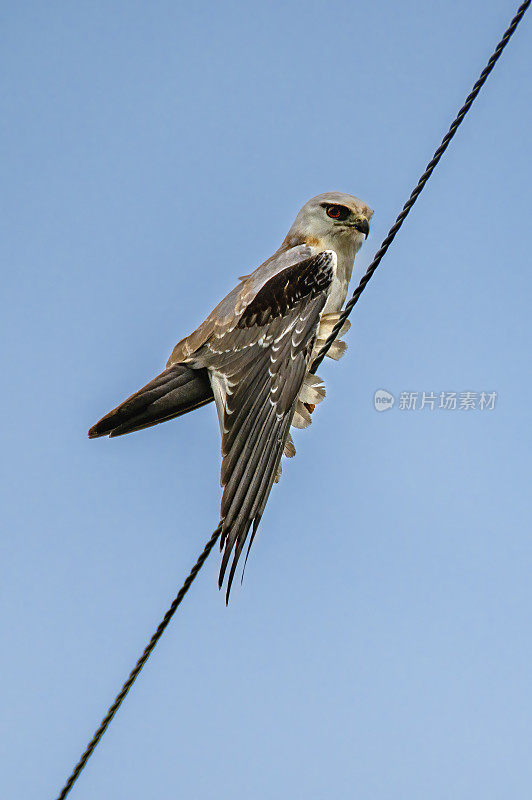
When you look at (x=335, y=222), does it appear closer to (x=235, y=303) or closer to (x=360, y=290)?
(x=235, y=303)

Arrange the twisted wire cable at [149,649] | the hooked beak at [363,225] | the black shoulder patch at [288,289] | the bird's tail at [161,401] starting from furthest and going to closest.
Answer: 1. the hooked beak at [363,225]
2. the black shoulder patch at [288,289]
3. the bird's tail at [161,401]
4. the twisted wire cable at [149,649]

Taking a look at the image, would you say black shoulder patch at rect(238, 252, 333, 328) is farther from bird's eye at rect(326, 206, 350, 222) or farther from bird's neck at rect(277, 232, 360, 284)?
bird's eye at rect(326, 206, 350, 222)

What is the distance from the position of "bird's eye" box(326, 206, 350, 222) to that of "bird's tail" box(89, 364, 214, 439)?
1.46 meters

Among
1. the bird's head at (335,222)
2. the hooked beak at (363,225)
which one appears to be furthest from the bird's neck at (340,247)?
the hooked beak at (363,225)

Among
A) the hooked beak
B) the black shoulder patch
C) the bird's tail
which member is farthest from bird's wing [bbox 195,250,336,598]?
the hooked beak

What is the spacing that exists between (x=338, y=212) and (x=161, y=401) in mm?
1840

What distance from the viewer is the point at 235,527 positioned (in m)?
4.39

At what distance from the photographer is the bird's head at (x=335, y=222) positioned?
5.75 metres

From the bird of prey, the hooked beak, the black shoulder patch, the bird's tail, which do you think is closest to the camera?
the bird of prey

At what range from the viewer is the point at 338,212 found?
577 cm

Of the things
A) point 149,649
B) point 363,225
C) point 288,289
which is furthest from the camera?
point 363,225

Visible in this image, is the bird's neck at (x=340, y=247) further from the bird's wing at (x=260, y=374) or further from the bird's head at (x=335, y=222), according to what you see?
the bird's wing at (x=260, y=374)

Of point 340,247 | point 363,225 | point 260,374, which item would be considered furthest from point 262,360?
point 363,225

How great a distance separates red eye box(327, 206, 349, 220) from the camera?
5.75 m
